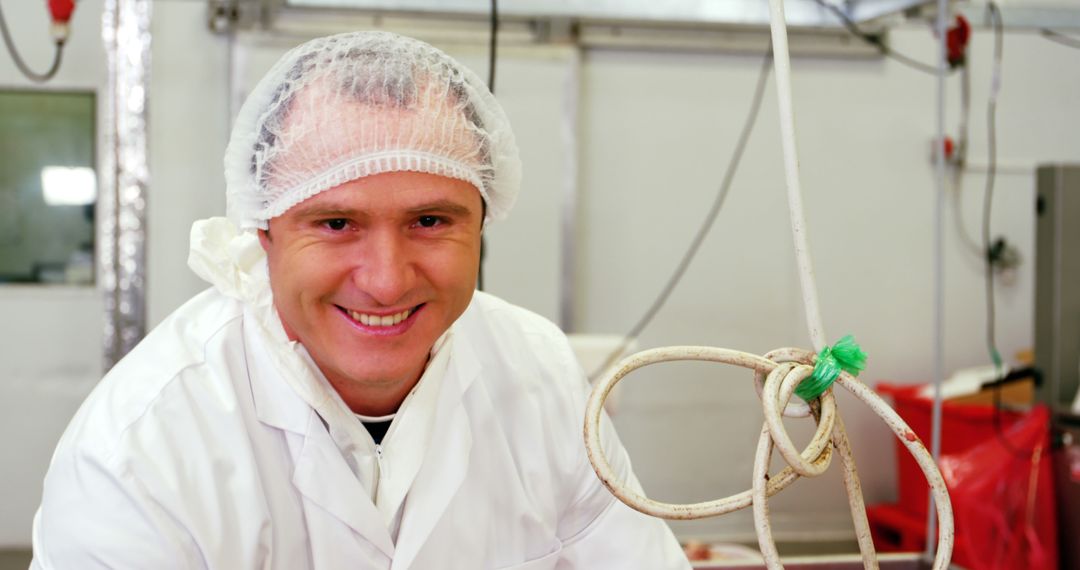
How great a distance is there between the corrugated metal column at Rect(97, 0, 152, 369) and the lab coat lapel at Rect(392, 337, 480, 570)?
1437mm

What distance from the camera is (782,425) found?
0.65 metres

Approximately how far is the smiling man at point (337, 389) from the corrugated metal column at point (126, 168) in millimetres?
1289

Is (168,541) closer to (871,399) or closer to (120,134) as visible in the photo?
(871,399)

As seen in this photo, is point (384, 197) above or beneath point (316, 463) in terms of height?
above

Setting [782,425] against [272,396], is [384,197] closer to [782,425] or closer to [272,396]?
[272,396]

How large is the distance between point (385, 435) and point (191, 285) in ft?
6.27

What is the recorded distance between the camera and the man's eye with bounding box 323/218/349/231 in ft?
3.23

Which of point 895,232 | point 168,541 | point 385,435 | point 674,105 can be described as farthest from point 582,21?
point 168,541

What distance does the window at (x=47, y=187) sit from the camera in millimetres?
2729

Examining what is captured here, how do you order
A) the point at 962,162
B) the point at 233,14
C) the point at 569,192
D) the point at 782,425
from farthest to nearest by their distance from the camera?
1. the point at 962,162
2. the point at 569,192
3. the point at 233,14
4. the point at 782,425

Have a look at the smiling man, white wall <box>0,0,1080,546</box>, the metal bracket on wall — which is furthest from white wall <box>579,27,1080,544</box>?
the smiling man

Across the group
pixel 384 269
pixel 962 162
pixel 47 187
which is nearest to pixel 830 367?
pixel 384 269

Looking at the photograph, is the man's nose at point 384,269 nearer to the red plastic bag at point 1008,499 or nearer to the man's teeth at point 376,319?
the man's teeth at point 376,319

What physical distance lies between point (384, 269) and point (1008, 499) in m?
1.96
